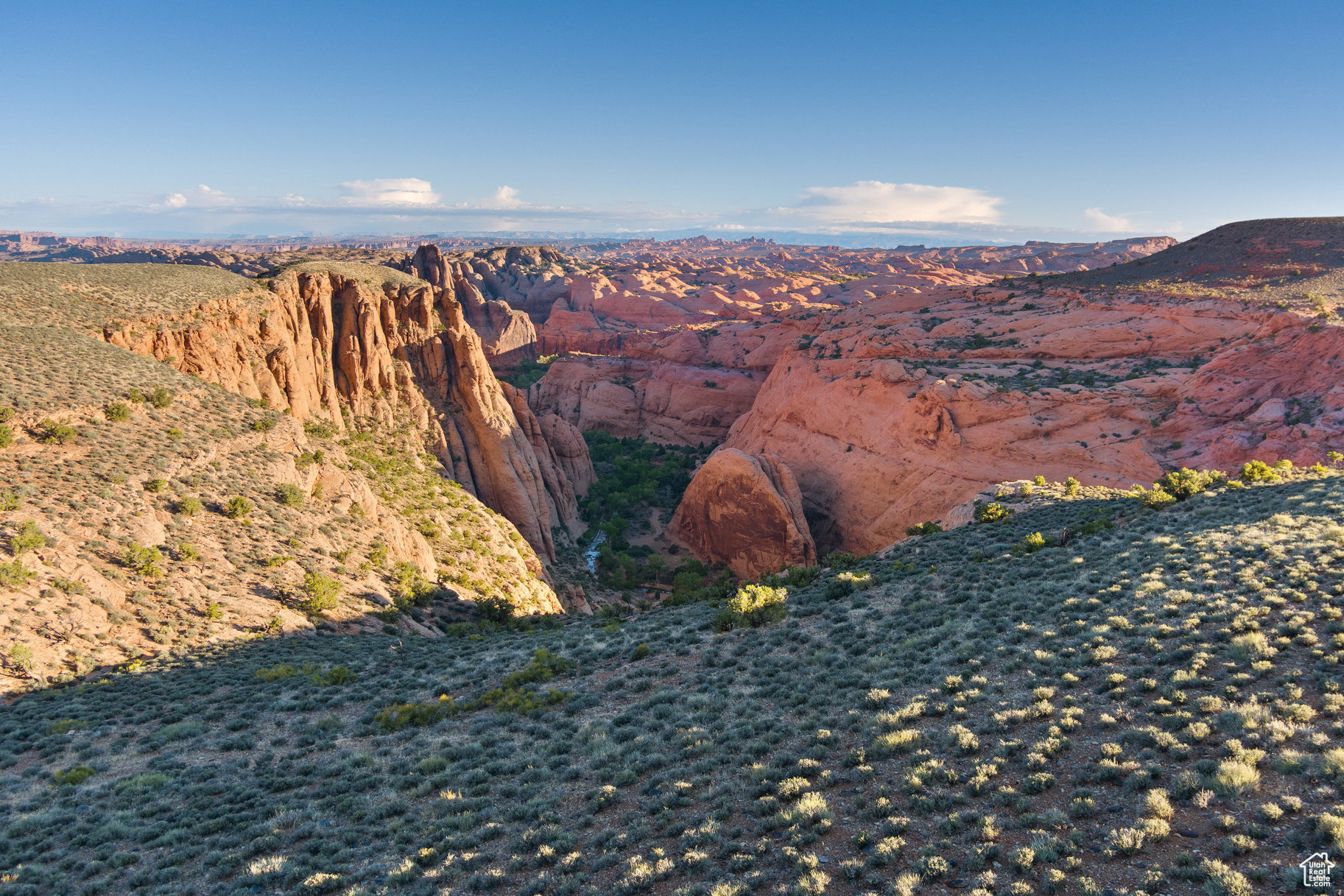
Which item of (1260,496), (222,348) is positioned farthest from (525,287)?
(1260,496)

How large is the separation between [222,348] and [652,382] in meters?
51.4

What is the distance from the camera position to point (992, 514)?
1129 inches

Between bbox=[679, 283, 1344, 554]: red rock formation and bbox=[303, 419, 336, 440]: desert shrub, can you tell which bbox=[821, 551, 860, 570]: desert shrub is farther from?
bbox=[303, 419, 336, 440]: desert shrub

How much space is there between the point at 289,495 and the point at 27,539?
883 cm

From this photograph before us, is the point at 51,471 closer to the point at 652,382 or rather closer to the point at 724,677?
the point at 724,677

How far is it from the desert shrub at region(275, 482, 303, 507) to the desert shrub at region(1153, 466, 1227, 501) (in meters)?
36.8

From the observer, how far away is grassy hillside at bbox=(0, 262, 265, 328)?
1211 inches

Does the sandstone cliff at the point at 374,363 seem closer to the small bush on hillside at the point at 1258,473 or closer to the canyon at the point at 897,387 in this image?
the canyon at the point at 897,387

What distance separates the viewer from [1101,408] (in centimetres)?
4094

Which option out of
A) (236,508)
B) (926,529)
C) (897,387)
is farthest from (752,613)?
(897,387)

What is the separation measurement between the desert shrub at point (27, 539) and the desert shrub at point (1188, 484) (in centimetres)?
4022

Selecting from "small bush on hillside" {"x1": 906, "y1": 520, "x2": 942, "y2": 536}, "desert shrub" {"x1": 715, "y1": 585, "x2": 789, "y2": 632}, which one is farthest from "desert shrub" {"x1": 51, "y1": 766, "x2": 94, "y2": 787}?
"small bush on hillside" {"x1": 906, "y1": 520, "x2": 942, "y2": 536}

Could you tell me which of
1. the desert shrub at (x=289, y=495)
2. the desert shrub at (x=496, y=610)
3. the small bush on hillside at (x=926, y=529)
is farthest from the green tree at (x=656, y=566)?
the desert shrub at (x=289, y=495)

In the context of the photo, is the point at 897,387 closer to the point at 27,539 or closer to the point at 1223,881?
the point at 1223,881
